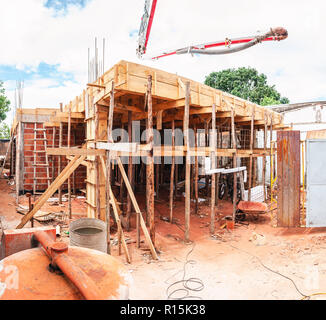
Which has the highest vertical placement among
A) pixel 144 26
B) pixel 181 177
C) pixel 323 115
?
pixel 144 26

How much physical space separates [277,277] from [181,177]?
41.9 ft

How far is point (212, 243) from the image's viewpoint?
7398 millimetres

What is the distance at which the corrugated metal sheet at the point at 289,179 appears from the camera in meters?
7.79

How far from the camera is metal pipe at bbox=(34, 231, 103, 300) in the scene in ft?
6.45

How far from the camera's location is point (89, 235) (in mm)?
5062

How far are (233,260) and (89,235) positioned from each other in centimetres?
361

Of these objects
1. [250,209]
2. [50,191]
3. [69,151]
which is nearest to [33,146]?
[50,191]

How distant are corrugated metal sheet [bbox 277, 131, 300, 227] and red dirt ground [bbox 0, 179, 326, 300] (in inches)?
17.6

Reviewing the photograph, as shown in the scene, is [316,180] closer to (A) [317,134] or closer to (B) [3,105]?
(A) [317,134]

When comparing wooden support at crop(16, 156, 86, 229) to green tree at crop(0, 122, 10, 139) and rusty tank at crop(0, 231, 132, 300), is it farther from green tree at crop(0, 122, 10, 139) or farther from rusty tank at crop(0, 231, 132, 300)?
green tree at crop(0, 122, 10, 139)

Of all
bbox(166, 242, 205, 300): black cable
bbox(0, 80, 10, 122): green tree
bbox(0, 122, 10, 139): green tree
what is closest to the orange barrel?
bbox(166, 242, 205, 300): black cable

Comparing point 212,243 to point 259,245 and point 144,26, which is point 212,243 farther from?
point 144,26

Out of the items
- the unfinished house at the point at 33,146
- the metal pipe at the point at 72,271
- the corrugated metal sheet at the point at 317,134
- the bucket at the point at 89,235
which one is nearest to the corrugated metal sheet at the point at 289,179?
the bucket at the point at 89,235
